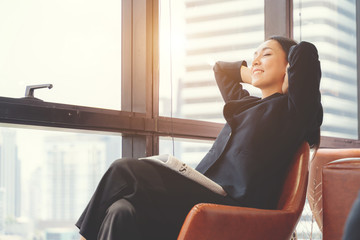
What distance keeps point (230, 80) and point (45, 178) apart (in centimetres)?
101

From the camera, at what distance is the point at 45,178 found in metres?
2.29

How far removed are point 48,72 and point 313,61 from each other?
1.19 metres

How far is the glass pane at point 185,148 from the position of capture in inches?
108

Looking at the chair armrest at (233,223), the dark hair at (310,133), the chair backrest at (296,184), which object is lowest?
the chair armrest at (233,223)

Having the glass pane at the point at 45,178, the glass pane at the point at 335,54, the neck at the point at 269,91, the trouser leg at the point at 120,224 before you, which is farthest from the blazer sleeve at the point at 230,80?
the glass pane at the point at 335,54

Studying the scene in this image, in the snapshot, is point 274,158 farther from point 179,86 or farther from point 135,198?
point 179,86

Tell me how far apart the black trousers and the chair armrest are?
149 mm

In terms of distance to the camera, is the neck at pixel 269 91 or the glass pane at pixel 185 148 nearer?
the neck at pixel 269 91

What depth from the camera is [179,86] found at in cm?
288

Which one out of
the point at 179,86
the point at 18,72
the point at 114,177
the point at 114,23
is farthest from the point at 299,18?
the point at 114,177

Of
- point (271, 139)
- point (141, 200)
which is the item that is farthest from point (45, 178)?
point (271, 139)

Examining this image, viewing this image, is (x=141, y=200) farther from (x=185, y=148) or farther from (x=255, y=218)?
(x=185, y=148)

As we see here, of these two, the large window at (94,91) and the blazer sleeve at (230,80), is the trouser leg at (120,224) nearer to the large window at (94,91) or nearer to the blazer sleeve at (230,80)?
the large window at (94,91)

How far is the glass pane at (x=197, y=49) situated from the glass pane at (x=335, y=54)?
0.69 metres
